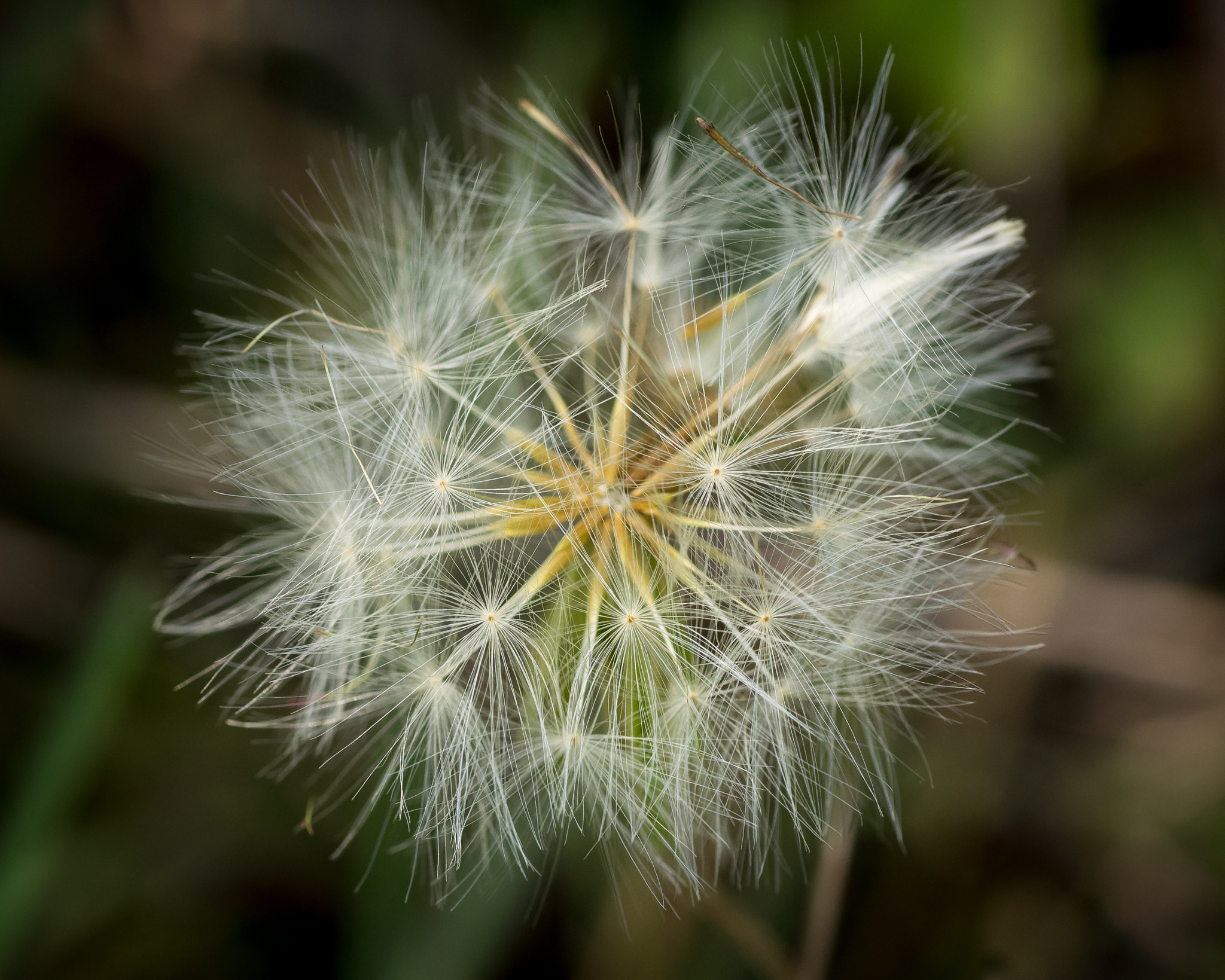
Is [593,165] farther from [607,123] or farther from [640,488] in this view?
[607,123]

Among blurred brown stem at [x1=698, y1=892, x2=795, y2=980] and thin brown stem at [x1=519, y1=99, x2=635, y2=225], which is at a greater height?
thin brown stem at [x1=519, y1=99, x2=635, y2=225]

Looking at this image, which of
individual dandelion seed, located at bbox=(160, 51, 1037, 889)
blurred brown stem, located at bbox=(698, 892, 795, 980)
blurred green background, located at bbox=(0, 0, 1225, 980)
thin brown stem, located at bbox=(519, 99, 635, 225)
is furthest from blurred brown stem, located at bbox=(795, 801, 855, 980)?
thin brown stem, located at bbox=(519, 99, 635, 225)

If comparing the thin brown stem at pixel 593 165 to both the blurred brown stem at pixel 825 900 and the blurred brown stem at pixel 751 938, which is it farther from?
the blurred brown stem at pixel 751 938

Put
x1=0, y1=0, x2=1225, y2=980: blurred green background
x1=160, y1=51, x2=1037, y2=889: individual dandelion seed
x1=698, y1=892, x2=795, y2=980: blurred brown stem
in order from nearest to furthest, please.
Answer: x1=160, y1=51, x2=1037, y2=889: individual dandelion seed, x1=698, y1=892, x2=795, y2=980: blurred brown stem, x1=0, y1=0, x2=1225, y2=980: blurred green background

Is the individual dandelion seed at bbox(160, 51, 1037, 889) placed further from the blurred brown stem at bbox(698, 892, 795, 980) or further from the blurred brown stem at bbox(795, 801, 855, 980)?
the blurred brown stem at bbox(698, 892, 795, 980)

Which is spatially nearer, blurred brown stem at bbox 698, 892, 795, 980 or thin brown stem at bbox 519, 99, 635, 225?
thin brown stem at bbox 519, 99, 635, 225

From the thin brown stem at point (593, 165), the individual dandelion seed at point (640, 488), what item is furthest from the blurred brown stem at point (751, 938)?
the thin brown stem at point (593, 165)

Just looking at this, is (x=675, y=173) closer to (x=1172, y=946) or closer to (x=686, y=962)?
(x=686, y=962)

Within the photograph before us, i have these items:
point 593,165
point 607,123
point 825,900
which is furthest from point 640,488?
point 607,123
